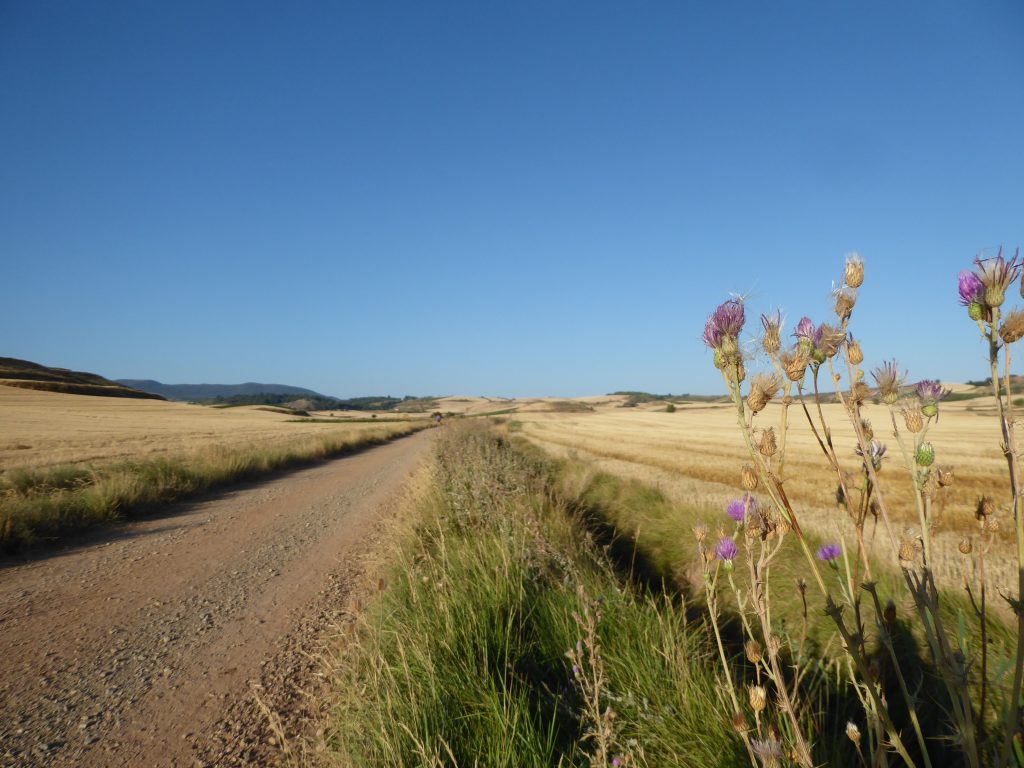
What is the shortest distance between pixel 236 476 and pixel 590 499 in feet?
33.7

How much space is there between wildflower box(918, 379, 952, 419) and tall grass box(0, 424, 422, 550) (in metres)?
9.81

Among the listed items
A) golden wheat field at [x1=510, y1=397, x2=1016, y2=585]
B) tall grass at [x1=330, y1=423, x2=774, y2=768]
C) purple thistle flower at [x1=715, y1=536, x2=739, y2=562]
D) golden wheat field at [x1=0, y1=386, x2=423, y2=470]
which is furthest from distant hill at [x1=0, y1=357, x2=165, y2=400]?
purple thistle flower at [x1=715, y1=536, x2=739, y2=562]

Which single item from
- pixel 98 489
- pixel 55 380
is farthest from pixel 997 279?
pixel 55 380

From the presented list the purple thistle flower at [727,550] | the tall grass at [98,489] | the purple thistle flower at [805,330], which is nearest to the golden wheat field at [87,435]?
the tall grass at [98,489]

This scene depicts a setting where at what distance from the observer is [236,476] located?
14125 millimetres

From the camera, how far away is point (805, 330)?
49.6 inches

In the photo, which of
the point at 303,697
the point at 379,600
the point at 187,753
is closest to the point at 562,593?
the point at 379,600

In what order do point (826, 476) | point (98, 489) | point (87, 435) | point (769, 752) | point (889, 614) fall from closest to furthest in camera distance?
1. point (769, 752)
2. point (889, 614)
3. point (98, 489)
4. point (826, 476)
5. point (87, 435)

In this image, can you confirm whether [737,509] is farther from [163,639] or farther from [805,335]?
[163,639]

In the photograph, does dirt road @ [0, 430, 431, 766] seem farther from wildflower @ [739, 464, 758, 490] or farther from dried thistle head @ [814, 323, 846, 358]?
dried thistle head @ [814, 323, 846, 358]

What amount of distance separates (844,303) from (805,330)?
10cm

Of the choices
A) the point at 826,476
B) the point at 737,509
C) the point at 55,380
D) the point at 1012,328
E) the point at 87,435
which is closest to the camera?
the point at 1012,328

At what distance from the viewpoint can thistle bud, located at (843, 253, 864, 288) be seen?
47.6 inches

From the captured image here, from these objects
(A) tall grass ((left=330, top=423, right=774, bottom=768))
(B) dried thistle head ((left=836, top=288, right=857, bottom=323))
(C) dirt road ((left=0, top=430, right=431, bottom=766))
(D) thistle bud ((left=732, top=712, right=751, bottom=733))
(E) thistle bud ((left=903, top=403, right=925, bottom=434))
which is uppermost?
(B) dried thistle head ((left=836, top=288, right=857, bottom=323))
